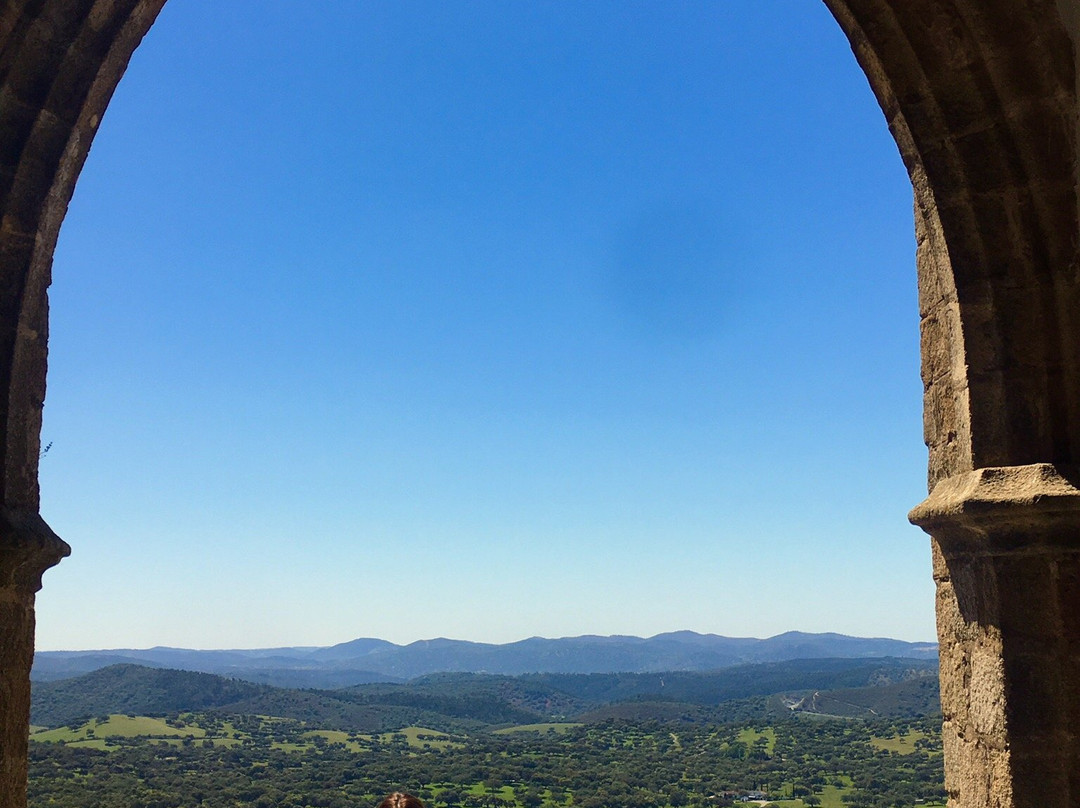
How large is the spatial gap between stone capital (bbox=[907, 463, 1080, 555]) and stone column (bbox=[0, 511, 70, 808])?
2.74m

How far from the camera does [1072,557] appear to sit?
254 cm

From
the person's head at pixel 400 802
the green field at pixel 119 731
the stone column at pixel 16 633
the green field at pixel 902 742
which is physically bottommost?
the green field at pixel 119 731

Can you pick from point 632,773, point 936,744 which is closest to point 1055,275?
point 936,744

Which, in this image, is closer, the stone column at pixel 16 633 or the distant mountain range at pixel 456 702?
the stone column at pixel 16 633

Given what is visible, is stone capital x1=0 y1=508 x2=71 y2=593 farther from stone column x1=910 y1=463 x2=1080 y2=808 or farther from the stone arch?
stone column x1=910 y1=463 x2=1080 y2=808

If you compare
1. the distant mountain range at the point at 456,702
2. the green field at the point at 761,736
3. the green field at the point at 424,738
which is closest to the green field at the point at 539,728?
the distant mountain range at the point at 456,702

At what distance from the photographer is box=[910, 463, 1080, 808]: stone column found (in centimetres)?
249

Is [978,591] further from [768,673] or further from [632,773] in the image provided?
[768,673]

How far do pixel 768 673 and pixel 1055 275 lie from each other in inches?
4380

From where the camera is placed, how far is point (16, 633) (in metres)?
2.76

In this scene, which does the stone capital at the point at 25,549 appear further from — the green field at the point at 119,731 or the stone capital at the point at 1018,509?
the green field at the point at 119,731

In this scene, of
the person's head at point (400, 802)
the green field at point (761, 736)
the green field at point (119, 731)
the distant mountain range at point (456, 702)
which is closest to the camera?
the person's head at point (400, 802)

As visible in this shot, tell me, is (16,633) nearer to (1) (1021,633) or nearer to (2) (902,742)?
(1) (1021,633)

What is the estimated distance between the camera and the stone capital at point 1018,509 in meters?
2.52
